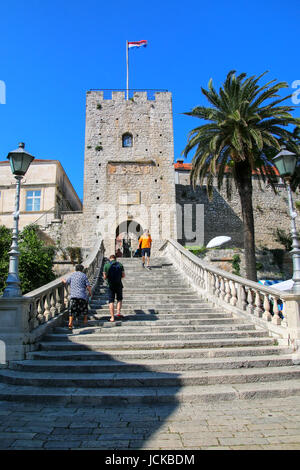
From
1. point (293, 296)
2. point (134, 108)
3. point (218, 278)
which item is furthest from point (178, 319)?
point (134, 108)

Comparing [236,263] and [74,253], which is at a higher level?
[74,253]

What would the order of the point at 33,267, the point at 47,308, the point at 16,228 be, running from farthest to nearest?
1. the point at 33,267
2. the point at 47,308
3. the point at 16,228

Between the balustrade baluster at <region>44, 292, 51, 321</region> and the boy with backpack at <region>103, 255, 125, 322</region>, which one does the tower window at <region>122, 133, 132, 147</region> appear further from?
the balustrade baluster at <region>44, 292, 51, 321</region>

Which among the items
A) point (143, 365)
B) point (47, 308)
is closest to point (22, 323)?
point (47, 308)

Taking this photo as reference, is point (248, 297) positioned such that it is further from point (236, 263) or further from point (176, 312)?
point (236, 263)

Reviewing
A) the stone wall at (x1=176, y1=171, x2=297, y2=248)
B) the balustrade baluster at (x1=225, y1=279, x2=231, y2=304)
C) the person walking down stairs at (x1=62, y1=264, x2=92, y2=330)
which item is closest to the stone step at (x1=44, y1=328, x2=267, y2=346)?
the person walking down stairs at (x1=62, y1=264, x2=92, y2=330)

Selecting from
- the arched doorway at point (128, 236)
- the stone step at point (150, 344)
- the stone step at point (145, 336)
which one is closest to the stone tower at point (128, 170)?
the arched doorway at point (128, 236)

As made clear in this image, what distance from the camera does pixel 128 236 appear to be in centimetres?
2441

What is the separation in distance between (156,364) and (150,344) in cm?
83

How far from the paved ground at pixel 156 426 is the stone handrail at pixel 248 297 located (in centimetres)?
190

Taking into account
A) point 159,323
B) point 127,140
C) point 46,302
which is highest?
point 127,140

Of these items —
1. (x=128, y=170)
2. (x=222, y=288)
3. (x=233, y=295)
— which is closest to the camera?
(x=233, y=295)

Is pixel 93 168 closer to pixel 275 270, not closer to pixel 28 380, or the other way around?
pixel 275 270

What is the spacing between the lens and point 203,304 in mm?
9117
